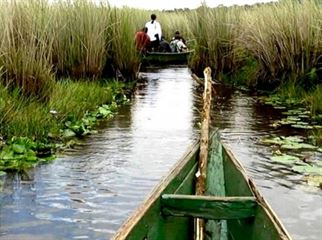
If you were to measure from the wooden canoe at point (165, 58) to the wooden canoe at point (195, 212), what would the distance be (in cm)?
1692

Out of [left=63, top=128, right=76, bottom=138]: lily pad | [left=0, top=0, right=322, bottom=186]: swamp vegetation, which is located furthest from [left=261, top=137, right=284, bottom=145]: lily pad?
[left=63, top=128, right=76, bottom=138]: lily pad

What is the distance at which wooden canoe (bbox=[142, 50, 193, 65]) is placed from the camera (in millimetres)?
21859

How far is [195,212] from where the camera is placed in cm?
388

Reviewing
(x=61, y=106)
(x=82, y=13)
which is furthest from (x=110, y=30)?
(x=61, y=106)

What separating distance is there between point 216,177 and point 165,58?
1744 centimetres

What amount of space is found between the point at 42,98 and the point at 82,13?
3820 mm

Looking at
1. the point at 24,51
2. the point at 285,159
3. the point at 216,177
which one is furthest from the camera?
the point at 24,51

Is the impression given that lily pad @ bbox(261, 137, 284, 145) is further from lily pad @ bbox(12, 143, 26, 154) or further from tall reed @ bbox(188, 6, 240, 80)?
tall reed @ bbox(188, 6, 240, 80)

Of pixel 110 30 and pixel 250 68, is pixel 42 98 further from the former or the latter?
pixel 250 68

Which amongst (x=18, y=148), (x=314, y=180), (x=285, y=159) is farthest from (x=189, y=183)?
(x=285, y=159)

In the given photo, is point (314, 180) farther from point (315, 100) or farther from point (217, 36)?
point (217, 36)

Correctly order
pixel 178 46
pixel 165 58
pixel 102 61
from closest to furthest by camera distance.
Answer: pixel 102 61, pixel 165 58, pixel 178 46

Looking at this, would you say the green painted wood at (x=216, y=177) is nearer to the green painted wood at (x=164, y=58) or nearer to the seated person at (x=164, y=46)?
the green painted wood at (x=164, y=58)

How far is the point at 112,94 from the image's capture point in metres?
12.1
